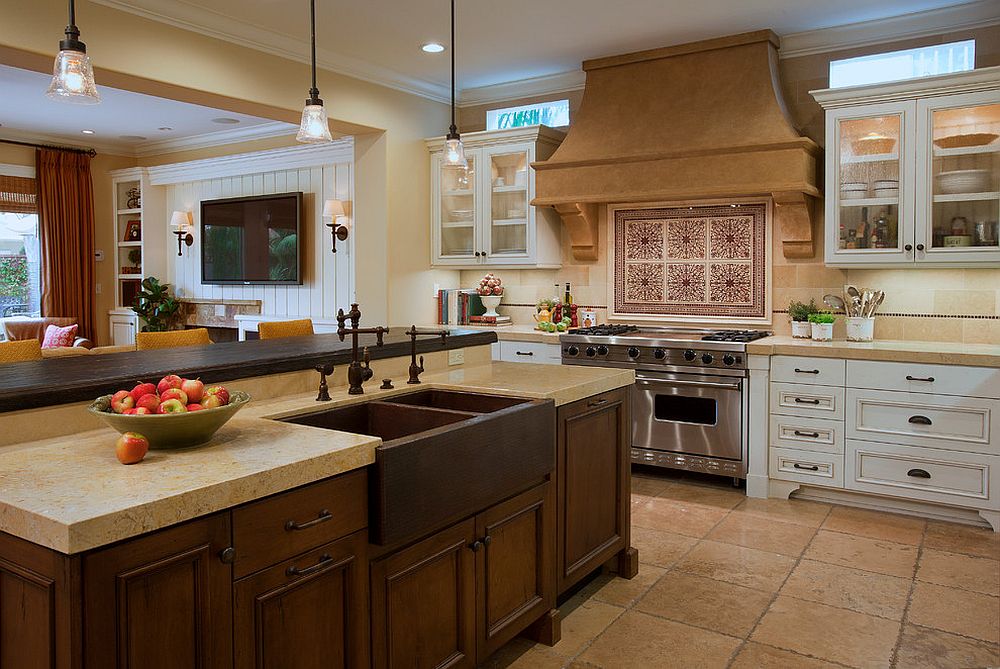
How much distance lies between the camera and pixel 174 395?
1.92 meters

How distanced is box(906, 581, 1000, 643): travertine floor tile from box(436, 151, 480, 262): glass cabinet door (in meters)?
3.68

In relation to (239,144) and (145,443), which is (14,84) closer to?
(239,144)

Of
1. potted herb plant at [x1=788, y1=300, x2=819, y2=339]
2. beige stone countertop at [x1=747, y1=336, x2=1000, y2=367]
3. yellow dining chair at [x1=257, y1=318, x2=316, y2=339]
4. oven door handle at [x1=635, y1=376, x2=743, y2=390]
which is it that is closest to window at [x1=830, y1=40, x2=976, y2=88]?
potted herb plant at [x1=788, y1=300, x2=819, y2=339]

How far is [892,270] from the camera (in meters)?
4.68

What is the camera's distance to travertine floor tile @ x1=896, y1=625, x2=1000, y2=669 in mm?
2639

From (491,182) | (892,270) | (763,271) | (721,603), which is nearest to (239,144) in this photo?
(491,182)

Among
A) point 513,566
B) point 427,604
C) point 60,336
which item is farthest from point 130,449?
point 60,336

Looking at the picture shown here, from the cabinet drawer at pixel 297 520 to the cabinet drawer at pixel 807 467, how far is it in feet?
10.5

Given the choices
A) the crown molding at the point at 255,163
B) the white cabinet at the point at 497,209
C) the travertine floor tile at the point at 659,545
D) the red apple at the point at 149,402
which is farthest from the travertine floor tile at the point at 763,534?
the crown molding at the point at 255,163

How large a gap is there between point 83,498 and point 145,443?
1.00ft

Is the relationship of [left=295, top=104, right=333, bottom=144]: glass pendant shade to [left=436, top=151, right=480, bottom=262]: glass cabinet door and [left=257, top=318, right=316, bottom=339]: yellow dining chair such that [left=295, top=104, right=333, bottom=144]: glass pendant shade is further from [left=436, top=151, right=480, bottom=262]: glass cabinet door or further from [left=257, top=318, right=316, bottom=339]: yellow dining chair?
[left=436, top=151, right=480, bottom=262]: glass cabinet door

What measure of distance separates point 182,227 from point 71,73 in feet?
21.7

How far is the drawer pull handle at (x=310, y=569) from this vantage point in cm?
180

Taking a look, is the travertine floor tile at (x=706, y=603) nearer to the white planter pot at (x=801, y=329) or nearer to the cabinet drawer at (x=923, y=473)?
the cabinet drawer at (x=923, y=473)
